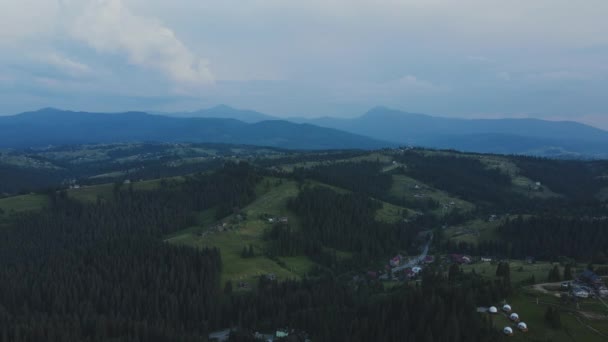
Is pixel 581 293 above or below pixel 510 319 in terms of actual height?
above

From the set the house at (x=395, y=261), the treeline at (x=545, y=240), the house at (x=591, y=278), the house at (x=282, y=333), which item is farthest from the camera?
the treeline at (x=545, y=240)

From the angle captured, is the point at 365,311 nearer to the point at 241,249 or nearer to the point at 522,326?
the point at 522,326

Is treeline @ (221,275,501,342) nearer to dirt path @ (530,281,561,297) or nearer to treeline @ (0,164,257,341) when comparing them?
treeline @ (0,164,257,341)

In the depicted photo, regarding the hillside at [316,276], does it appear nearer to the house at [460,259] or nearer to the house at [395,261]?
the house at [460,259]

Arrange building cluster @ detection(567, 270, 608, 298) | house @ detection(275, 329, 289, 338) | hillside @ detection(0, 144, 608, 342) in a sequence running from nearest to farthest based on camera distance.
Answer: hillside @ detection(0, 144, 608, 342)
building cluster @ detection(567, 270, 608, 298)
house @ detection(275, 329, 289, 338)

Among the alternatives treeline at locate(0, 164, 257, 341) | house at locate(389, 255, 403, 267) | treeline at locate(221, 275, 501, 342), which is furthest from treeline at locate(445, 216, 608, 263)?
treeline at locate(0, 164, 257, 341)

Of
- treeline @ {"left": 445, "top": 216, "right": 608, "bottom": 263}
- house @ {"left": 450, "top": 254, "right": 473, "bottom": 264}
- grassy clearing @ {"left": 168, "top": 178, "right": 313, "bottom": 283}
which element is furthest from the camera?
treeline @ {"left": 445, "top": 216, "right": 608, "bottom": 263}

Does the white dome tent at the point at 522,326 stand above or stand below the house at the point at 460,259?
above

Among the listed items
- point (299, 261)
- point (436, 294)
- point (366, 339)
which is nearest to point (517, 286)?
point (436, 294)

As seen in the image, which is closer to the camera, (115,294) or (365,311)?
(365,311)

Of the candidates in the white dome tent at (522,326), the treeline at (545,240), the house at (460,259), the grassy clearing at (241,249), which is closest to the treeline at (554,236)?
the treeline at (545,240)

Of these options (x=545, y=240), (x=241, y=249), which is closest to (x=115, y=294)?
(x=241, y=249)
